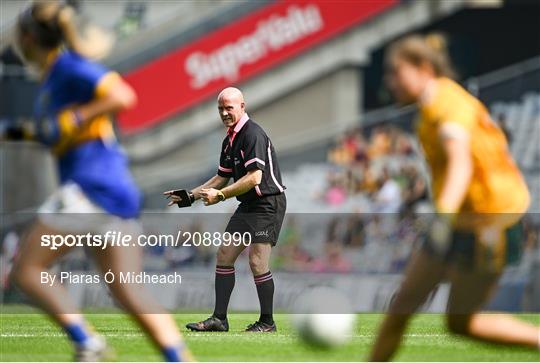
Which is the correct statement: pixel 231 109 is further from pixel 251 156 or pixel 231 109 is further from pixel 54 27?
pixel 54 27

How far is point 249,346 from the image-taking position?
33.5 ft

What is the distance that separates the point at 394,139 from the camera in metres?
23.4

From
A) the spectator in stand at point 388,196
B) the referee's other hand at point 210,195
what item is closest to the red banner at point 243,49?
the spectator in stand at point 388,196

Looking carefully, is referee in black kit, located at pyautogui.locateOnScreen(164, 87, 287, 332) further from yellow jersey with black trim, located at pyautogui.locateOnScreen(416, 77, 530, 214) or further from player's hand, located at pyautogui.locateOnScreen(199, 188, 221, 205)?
yellow jersey with black trim, located at pyautogui.locateOnScreen(416, 77, 530, 214)

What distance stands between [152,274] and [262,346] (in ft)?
33.0

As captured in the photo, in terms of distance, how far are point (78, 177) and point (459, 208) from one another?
2.05m

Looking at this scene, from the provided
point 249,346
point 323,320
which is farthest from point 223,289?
point 323,320

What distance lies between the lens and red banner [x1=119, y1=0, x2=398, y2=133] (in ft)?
97.2

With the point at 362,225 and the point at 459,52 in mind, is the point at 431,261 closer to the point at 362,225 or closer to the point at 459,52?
the point at 362,225

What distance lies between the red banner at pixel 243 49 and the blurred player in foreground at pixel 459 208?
22.3 metres

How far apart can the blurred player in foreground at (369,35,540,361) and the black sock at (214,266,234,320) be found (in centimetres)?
443

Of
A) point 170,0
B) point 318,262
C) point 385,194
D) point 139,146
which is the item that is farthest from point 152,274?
point 170,0

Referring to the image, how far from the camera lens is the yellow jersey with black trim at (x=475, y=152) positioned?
23.2 ft

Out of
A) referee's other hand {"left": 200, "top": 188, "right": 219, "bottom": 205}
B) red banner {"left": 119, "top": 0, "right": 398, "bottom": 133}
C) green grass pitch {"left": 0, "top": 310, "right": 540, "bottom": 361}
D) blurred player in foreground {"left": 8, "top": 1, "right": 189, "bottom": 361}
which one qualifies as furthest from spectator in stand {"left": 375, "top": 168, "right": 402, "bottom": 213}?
blurred player in foreground {"left": 8, "top": 1, "right": 189, "bottom": 361}
